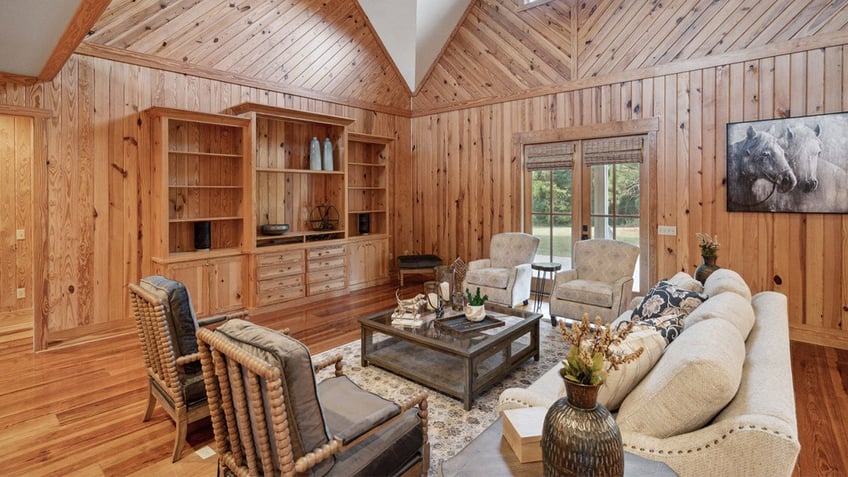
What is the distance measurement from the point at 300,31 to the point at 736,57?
491 centimetres

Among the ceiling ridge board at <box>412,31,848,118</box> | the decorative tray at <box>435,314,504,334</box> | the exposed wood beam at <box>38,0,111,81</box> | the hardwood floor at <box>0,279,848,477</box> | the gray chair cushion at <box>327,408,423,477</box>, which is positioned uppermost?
the ceiling ridge board at <box>412,31,848,118</box>

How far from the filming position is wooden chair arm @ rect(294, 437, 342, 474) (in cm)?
140

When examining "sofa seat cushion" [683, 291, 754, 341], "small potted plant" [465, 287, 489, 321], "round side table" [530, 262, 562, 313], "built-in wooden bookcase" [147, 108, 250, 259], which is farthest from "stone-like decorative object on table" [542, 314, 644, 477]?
"built-in wooden bookcase" [147, 108, 250, 259]

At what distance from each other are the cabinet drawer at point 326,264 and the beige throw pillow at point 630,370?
4564 mm

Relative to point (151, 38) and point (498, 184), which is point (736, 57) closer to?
point (498, 184)

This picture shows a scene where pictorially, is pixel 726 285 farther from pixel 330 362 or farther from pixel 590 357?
pixel 330 362

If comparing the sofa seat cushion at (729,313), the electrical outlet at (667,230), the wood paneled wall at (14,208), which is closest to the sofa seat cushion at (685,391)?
the sofa seat cushion at (729,313)

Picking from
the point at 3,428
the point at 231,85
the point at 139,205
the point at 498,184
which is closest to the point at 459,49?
the point at 498,184

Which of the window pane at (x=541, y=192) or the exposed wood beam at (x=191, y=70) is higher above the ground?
the exposed wood beam at (x=191, y=70)

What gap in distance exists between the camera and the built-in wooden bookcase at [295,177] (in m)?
5.47

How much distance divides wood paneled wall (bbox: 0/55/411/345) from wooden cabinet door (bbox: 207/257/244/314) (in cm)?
72

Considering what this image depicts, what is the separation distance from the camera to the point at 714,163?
4.63 m

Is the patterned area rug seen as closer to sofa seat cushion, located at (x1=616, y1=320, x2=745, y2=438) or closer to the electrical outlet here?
sofa seat cushion, located at (x1=616, y1=320, x2=745, y2=438)

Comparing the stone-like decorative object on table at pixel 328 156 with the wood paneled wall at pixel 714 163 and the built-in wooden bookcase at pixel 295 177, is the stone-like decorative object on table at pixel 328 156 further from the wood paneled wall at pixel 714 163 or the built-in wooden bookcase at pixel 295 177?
the wood paneled wall at pixel 714 163
